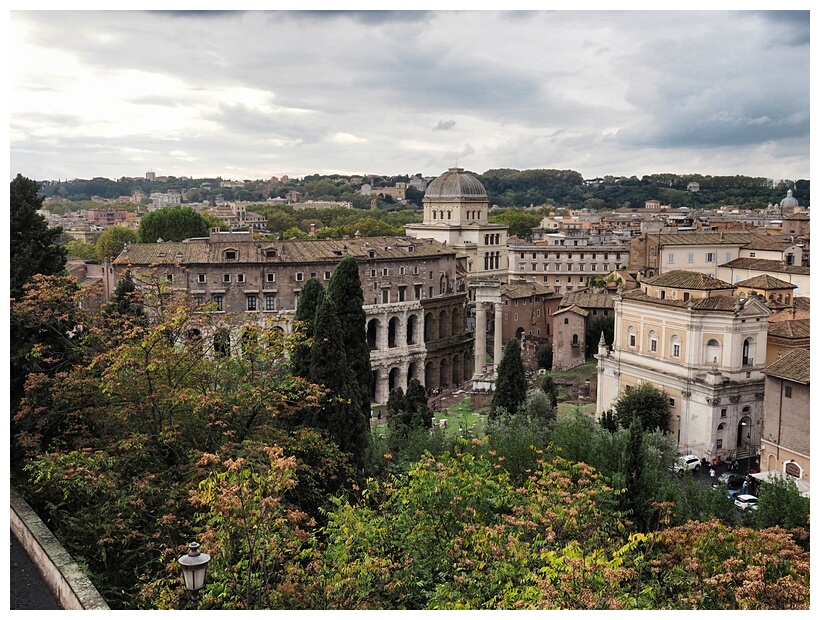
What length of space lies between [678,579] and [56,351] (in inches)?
483

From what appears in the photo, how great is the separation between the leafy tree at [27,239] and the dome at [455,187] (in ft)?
161

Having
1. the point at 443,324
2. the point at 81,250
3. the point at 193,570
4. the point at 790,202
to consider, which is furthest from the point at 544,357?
the point at 81,250

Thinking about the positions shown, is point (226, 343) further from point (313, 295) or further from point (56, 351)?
point (313, 295)

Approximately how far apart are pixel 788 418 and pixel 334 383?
16047 mm

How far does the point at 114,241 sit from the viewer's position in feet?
254

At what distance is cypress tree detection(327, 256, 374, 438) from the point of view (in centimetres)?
2705

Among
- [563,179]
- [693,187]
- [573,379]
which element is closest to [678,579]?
[573,379]

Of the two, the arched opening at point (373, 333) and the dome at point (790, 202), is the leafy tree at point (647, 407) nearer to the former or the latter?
the arched opening at point (373, 333)

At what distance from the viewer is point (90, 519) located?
13492mm

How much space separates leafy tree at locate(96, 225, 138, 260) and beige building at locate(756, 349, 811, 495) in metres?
59.5

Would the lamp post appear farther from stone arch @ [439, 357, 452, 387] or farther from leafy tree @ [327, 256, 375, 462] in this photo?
stone arch @ [439, 357, 452, 387]

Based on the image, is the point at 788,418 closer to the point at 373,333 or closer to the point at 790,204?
the point at 373,333

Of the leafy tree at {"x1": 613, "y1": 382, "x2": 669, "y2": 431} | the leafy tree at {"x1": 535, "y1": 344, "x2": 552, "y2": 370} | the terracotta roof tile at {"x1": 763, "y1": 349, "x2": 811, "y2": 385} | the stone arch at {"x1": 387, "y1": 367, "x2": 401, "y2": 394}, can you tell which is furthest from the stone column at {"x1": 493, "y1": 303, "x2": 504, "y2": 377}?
the terracotta roof tile at {"x1": 763, "y1": 349, "x2": 811, "y2": 385}

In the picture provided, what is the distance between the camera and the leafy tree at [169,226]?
68.9 metres
